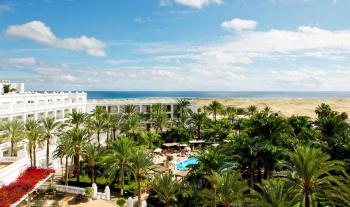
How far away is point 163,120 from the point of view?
7800cm

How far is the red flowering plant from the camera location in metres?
32.6

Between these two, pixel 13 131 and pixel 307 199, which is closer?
pixel 307 199

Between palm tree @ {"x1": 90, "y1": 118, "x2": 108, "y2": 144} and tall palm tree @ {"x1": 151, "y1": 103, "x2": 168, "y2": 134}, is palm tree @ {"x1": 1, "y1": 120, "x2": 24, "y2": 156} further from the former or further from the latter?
tall palm tree @ {"x1": 151, "y1": 103, "x2": 168, "y2": 134}

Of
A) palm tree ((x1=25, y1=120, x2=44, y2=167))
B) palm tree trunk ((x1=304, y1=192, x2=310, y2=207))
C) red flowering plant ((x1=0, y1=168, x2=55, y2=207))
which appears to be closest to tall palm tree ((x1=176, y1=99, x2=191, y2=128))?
palm tree ((x1=25, y1=120, x2=44, y2=167))

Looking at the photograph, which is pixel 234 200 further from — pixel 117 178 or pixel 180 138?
pixel 180 138

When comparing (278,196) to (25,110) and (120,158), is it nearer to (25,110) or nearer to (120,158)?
(120,158)

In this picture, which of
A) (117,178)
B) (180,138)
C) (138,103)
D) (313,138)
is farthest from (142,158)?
(138,103)

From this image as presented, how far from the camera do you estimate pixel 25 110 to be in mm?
57719

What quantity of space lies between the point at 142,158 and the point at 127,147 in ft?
14.5

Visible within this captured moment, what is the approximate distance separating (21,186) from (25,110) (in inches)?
962

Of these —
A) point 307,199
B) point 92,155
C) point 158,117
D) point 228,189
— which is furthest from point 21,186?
point 158,117

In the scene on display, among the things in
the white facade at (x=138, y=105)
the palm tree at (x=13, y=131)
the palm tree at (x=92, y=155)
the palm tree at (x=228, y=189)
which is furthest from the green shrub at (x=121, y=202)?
the white facade at (x=138, y=105)

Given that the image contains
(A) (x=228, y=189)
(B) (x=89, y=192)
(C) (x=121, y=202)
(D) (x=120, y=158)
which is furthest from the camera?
(D) (x=120, y=158)

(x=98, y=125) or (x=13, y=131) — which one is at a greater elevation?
(x=13, y=131)
